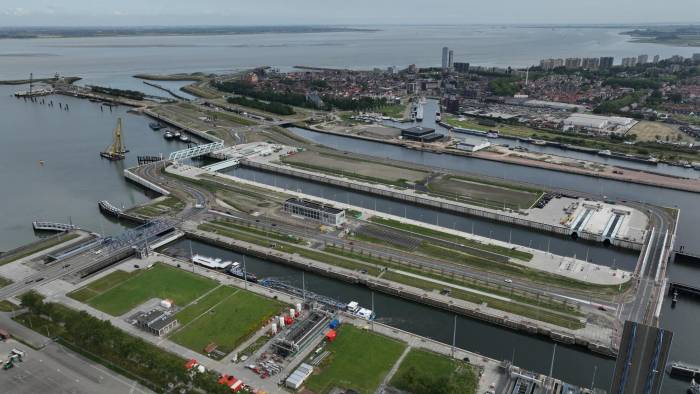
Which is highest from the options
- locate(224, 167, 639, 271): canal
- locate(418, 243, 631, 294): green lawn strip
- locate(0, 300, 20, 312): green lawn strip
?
locate(0, 300, 20, 312): green lawn strip

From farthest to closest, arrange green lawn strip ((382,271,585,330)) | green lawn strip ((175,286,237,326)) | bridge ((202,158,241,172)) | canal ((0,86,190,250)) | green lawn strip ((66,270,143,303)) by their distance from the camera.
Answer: bridge ((202,158,241,172)), canal ((0,86,190,250)), green lawn strip ((66,270,143,303)), green lawn strip ((175,286,237,326)), green lawn strip ((382,271,585,330))

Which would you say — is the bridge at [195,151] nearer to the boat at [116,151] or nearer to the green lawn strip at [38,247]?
the boat at [116,151]

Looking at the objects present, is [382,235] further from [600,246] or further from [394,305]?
[600,246]

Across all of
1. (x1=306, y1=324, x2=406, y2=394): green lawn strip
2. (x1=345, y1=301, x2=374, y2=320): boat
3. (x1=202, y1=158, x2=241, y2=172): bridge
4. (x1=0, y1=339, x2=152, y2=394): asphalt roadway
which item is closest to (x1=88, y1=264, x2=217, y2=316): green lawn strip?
(x1=0, y1=339, x2=152, y2=394): asphalt roadway

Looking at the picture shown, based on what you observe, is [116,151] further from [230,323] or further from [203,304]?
[230,323]

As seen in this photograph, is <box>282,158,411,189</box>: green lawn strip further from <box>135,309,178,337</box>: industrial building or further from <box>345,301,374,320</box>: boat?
<box>135,309,178,337</box>: industrial building

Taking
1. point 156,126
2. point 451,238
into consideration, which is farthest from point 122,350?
point 156,126
